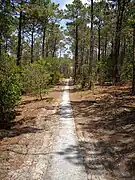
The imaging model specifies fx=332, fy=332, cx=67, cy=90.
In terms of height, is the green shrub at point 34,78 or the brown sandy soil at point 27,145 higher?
the green shrub at point 34,78

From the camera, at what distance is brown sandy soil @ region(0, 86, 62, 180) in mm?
8828

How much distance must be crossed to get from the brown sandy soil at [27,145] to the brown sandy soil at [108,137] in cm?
125

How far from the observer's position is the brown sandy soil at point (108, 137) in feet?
29.6

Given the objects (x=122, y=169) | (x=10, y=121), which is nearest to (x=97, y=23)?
(x=10, y=121)

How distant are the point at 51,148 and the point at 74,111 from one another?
28.4 feet

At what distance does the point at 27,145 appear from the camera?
11797 mm

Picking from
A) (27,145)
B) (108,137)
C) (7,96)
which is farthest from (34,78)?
(27,145)

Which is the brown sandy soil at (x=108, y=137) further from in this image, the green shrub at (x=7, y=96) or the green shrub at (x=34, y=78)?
the green shrub at (x=34, y=78)

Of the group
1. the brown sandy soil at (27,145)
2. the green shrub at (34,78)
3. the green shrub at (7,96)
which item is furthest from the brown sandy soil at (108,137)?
the green shrub at (34,78)

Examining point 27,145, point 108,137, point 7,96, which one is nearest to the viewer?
point 27,145

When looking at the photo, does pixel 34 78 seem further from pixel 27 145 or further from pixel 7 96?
pixel 27 145

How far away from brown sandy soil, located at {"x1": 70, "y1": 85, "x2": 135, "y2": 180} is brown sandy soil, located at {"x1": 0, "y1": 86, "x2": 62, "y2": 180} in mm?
1250

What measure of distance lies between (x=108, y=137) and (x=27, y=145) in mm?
3312

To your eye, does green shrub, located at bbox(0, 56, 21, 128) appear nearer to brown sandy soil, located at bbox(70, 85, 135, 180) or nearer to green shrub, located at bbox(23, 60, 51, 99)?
brown sandy soil, located at bbox(70, 85, 135, 180)
